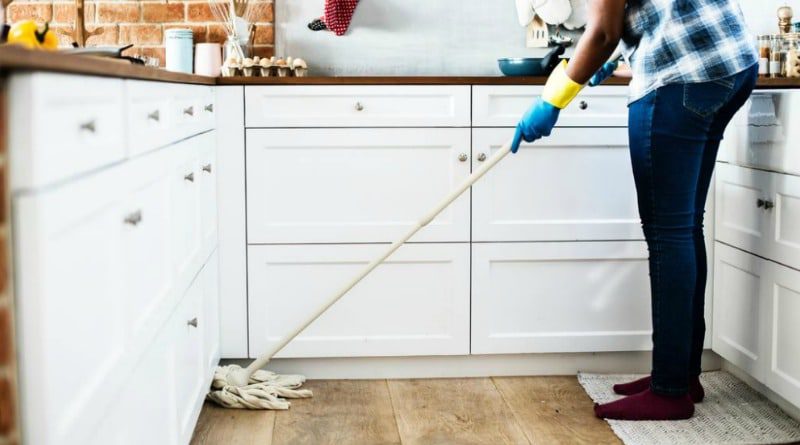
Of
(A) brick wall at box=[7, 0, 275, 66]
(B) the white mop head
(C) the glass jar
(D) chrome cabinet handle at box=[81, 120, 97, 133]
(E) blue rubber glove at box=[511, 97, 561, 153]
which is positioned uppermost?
(A) brick wall at box=[7, 0, 275, 66]

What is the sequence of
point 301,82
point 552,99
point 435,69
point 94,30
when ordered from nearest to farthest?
point 552,99 < point 301,82 < point 94,30 < point 435,69

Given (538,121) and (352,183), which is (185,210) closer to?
(352,183)

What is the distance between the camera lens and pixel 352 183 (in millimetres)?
2844

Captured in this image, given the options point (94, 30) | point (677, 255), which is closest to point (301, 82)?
point (94, 30)

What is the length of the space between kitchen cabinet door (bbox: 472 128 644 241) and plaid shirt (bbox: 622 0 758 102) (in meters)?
0.62

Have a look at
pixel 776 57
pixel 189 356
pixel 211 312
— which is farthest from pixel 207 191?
pixel 776 57

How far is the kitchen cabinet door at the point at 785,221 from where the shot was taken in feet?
7.80

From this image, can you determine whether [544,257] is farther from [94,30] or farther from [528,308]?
[94,30]

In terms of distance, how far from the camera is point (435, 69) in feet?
11.0

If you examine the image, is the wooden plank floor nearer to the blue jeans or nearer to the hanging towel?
the blue jeans

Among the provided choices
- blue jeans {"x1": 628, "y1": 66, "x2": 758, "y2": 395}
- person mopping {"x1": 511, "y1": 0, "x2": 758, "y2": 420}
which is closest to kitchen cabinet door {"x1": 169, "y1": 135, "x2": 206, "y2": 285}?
person mopping {"x1": 511, "y1": 0, "x2": 758, "y2": 420}

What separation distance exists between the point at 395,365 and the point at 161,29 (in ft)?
4.57

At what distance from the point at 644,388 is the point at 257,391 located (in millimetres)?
1105

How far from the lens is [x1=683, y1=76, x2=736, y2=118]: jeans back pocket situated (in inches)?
88.3
